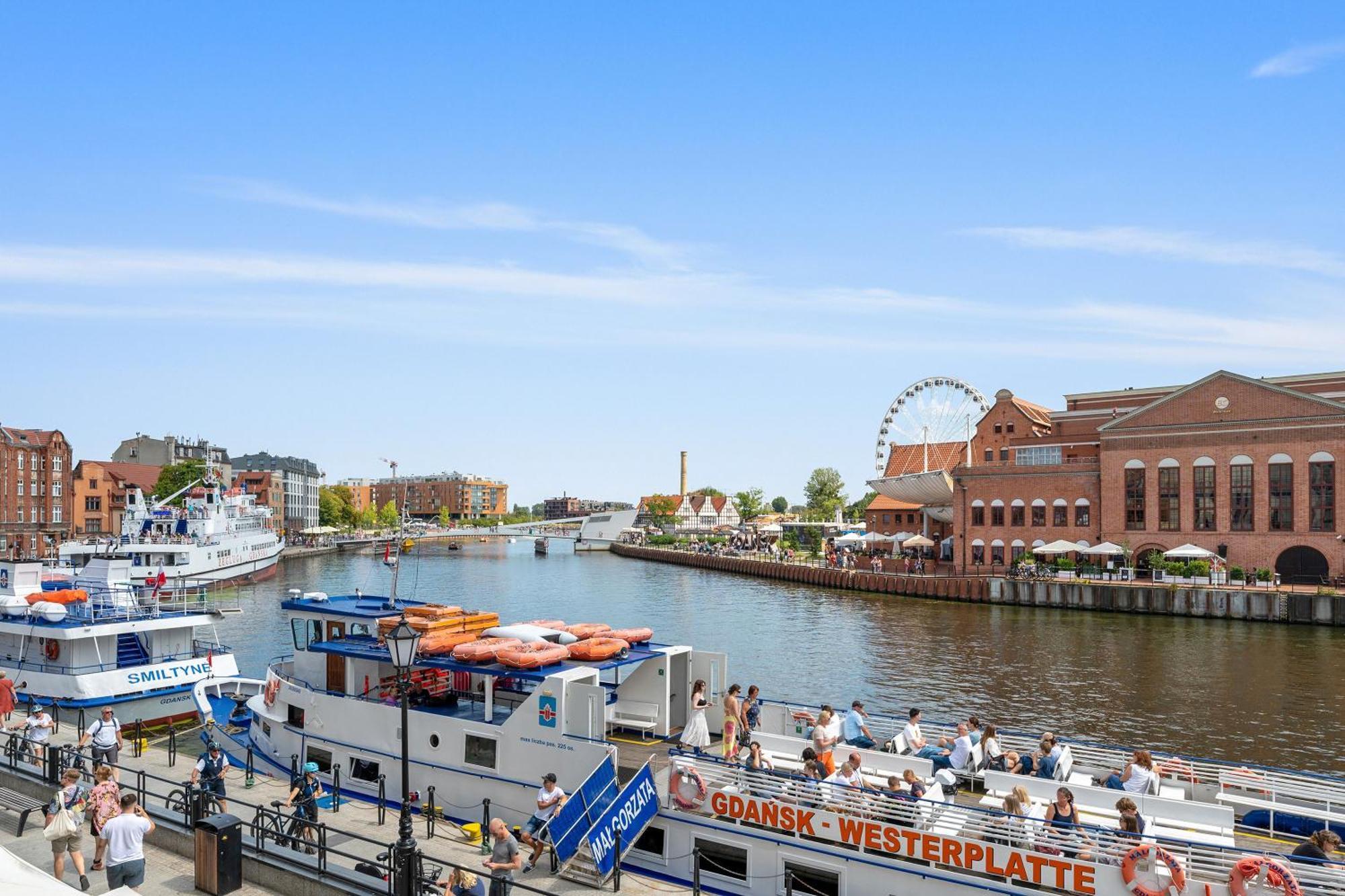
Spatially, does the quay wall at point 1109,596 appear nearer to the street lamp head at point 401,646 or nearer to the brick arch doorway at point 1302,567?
the brick arch doorway at point 1302,567

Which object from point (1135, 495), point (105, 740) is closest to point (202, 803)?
point (105, 740)

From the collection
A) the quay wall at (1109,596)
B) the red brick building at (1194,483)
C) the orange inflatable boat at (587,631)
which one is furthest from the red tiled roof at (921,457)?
the orange inflatable boat at (587,631)

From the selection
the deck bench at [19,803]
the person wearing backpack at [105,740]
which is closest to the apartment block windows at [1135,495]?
the person wearing backpack at [105,740]

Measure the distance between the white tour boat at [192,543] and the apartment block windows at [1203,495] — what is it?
77307mm

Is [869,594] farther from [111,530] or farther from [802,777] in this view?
[111,530]

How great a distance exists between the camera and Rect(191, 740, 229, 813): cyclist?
62.5 feet

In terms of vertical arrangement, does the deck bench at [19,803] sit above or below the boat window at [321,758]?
above

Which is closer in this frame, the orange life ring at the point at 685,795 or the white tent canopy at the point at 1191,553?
the orange life ring at the point at 685,795

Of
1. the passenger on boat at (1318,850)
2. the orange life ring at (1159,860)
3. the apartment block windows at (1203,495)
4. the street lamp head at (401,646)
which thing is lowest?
the orange life ring at (1159,860)

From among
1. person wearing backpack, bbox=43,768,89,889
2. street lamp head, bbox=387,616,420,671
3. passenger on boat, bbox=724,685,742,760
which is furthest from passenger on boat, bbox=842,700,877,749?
person wearing backpack, bbox=43,768,89,889

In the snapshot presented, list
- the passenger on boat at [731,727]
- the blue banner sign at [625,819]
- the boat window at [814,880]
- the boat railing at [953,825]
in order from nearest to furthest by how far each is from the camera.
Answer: the boat railing at [953,825]
the boat window at [814,880]
the blue banner sign at [625,819]
the passenger on boat at [731,727]

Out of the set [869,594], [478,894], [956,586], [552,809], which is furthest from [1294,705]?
[869,594]

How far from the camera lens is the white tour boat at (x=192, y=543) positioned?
79.5 meters

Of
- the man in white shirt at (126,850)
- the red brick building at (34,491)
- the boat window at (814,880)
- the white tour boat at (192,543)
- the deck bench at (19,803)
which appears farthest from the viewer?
the red brick building at (34,491)
